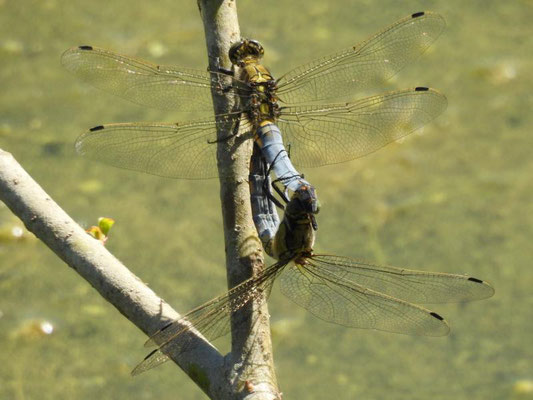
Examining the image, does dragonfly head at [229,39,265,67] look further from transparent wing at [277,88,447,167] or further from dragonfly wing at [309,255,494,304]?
dragonfly wing at [309,255,494,304]

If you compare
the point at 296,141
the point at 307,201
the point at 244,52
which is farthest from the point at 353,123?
the point at 307,201

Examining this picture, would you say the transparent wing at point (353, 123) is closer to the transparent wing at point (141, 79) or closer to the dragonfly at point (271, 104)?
the dragonfly at point (271, 104)

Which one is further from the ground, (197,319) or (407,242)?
(407,242)

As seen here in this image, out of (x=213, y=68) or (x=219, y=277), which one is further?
(x=219, y=277)


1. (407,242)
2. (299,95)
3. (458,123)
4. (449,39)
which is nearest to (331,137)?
(299,95)

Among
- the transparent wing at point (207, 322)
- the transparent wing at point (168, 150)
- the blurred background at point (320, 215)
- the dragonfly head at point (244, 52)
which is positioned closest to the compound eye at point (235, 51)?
the dragonfly head at point (244, 52)

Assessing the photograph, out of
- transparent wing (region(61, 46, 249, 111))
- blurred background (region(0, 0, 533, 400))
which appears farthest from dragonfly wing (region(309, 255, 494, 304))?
blurred background (region(0, 0, 533, 400))

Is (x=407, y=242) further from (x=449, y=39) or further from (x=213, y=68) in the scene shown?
(x=213, y=68)
